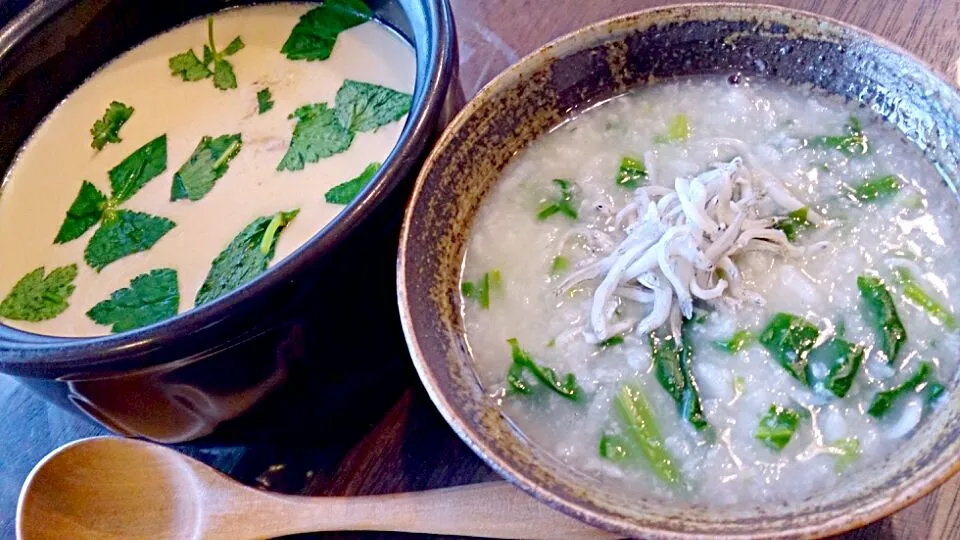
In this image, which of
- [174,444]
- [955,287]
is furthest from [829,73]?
[174,444]

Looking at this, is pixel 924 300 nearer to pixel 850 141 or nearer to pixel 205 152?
pixel 850 141

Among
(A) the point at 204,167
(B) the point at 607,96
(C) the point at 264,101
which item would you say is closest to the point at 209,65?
(C) the point at 264,101

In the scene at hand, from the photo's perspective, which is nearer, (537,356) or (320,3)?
(537,356)

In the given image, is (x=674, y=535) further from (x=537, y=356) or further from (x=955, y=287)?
(x=955, y=287)

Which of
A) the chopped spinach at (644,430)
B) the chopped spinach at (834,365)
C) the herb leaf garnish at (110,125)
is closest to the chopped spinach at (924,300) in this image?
the chopped spinach at (834,365)

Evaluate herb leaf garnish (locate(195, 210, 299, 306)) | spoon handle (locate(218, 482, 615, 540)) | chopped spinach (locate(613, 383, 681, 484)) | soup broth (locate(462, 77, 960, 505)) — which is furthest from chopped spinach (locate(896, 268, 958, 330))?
herb leaf garnish (locate(195, 210, 299, 306))

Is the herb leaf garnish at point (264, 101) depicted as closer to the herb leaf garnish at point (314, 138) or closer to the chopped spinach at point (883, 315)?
the herb leaf garnish at point (314, 138)
